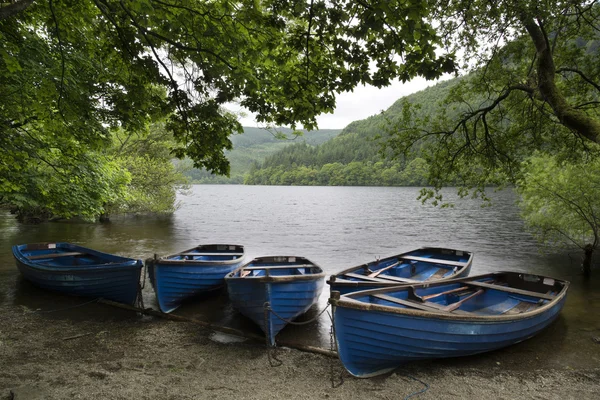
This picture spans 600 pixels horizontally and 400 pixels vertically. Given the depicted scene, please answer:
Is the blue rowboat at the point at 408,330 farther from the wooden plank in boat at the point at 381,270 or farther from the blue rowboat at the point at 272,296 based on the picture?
the wooden plank in boat at the point at 381,270

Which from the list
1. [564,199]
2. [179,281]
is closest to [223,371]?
[179,281]

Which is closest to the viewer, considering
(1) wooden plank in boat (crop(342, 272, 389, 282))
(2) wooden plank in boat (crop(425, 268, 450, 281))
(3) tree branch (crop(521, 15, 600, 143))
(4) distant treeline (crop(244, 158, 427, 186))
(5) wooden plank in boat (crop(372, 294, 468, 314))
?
(5) wooden plank in boat (crop(372, 294, 468, 314))

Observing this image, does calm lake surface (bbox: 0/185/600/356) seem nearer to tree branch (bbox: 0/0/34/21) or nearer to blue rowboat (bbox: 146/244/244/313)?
blue rowboat (bbox: 146/244/244/313)

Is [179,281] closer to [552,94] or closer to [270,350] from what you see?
[270,350]

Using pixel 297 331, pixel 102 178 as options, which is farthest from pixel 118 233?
pixel 297 331

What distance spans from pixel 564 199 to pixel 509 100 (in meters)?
6.86

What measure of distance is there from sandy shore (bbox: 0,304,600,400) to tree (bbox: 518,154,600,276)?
345 inches

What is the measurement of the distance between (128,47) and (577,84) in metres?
12.5

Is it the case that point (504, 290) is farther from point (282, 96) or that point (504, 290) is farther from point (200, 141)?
point (200, 141)

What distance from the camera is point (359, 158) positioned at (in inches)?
6255

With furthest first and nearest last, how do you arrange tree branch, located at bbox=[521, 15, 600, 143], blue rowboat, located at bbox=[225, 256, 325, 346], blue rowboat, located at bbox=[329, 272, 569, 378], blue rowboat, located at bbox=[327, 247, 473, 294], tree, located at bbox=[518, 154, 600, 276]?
tree, located at bbox=[518, 154, 600, 276], blue rowboat, located at bbox=[327, 247, 473, 294], blue rowboat, located at bbox=[225, 256, 325, 346], tree branch, located at bbox=[521, 15, 600, 143], blue rowboat, located at bbox=[329, 272, 569, 378]

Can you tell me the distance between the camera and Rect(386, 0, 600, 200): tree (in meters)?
8.79

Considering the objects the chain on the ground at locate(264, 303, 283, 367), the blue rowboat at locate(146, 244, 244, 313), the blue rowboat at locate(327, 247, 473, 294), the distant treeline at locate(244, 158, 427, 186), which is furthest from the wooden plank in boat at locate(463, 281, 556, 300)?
the distant treeline at locate(244, 158, 427, 186)

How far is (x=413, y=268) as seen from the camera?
500 inches
